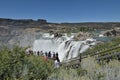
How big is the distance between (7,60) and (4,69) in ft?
1.13

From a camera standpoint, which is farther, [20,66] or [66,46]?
[66,46]

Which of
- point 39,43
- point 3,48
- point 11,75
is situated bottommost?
point 39,43

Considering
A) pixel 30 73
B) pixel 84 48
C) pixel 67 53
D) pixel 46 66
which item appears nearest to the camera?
pixel 30 73

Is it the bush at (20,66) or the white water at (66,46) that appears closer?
the bush at (20,66)

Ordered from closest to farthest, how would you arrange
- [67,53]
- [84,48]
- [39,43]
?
[84,48]
[67,53]
[39,43]

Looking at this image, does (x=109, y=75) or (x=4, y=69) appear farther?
(x=4, y=69)

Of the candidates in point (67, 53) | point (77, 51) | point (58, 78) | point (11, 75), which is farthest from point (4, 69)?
point (67, 53)

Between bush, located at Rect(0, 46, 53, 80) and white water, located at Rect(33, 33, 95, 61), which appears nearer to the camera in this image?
bush, located at Rect(0, 46, 53, 80)

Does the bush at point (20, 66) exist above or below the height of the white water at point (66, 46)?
above

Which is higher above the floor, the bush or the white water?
the bush

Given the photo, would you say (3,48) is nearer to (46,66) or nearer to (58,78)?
(46,66)

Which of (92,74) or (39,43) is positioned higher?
(92,74)

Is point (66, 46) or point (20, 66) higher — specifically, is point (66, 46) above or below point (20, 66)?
below

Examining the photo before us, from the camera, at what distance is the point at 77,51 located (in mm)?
33406
